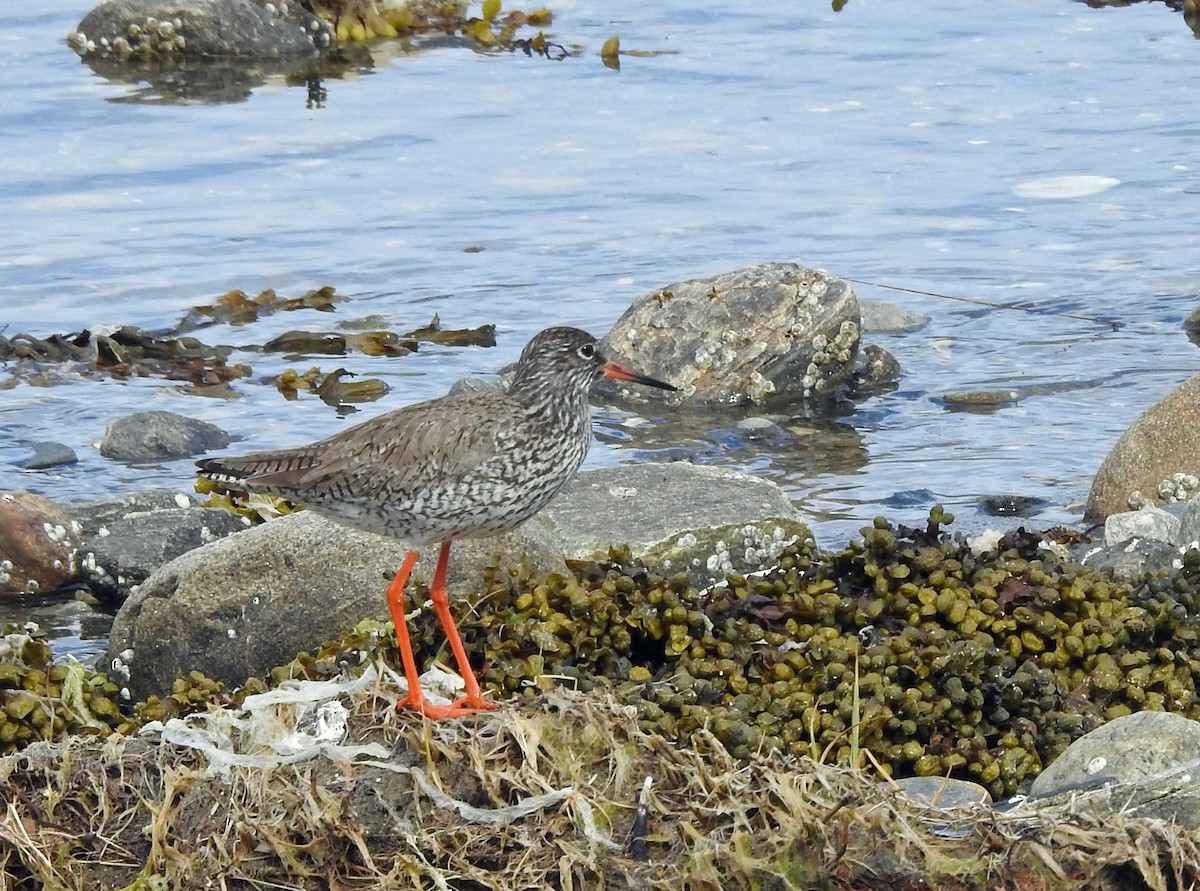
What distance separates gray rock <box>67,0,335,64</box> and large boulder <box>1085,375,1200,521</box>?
41.5 ft

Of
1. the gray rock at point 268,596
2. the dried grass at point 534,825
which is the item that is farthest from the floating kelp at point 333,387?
the dried grass at point 534,825

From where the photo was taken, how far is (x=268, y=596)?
698 centimetres

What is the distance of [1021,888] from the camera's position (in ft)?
13.5

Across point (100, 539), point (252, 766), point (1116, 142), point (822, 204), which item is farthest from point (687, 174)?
point (252, 766)

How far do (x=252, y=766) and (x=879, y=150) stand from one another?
39.7 ft

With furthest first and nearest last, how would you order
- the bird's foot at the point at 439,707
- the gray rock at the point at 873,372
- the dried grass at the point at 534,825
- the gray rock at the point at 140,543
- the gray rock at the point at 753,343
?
the gray rock at the point at 873,372 < the gray rock at the point at 753,343 < the gray rock at the point at 140,543 < the bird's foot at the point at 439,707 < the dried grass at the point at 534,825

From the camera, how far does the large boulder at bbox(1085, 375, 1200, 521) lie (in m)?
8.68

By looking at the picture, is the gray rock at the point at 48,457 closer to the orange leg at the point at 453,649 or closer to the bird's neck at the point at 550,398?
the orange leg at the point at 453,649

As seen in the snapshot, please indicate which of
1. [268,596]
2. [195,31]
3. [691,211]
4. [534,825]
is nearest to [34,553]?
[268,596]

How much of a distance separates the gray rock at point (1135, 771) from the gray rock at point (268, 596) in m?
2.26

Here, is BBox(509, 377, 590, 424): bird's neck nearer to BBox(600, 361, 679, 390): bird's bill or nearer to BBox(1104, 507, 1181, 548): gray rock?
BBox(600, 361, 679, 390): bird's bill

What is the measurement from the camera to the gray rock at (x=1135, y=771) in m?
4.43

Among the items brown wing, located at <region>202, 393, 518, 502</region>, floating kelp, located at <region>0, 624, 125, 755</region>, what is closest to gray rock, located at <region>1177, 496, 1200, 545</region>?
brown wing, located at <region>202, 393, 518, 502</region>

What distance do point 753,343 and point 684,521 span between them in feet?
12.1
